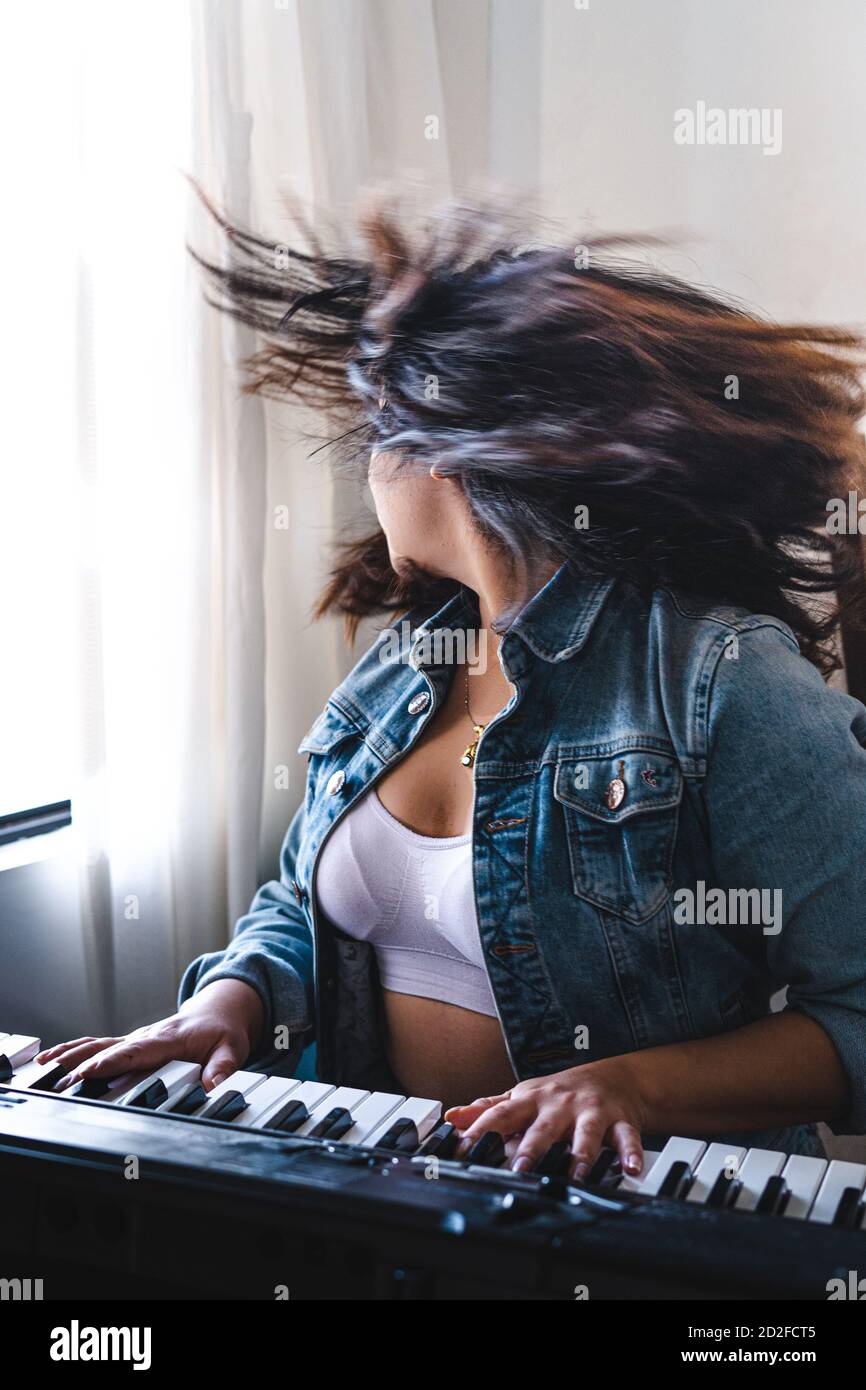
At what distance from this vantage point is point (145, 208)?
1.57 m

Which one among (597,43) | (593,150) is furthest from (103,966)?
(597,43)

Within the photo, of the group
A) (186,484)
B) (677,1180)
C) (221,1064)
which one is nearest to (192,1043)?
(221,1064)

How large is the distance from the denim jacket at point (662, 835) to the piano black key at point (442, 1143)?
0.26 metres

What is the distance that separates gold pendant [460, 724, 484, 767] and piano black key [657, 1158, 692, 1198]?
19.1 inches

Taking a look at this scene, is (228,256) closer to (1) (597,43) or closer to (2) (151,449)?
(2) (151,449)

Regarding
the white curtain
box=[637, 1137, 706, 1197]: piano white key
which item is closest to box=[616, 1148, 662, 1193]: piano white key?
box=[637, 1137, 706, 1197]: piano white key

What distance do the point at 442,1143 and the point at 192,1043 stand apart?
0.32m

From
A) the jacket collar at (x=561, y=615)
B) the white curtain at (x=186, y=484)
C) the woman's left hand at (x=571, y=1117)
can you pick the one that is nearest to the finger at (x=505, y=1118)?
the woman's left hand at (x=571, y=1117)

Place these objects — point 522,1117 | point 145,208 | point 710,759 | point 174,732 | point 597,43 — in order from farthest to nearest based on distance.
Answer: point 597,43 < point 174,732 < point 145,208 < point 710,759 < point 522,1117

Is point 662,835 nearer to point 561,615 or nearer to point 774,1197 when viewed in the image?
point 561,615

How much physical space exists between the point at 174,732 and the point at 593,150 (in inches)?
46.5

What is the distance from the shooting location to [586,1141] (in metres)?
0.83

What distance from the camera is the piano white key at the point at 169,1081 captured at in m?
0.91

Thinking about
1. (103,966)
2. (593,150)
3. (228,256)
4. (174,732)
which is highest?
(593,150)
